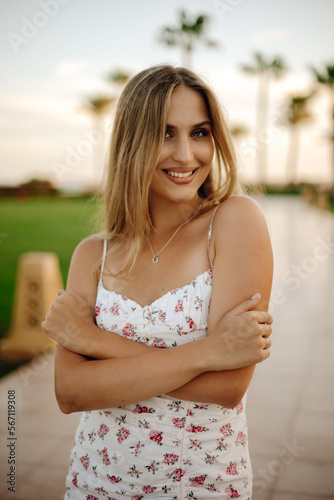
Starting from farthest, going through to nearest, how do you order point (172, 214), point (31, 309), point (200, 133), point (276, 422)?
point (31, 309), point (276, 422), point (172, 214), point (200, 133)

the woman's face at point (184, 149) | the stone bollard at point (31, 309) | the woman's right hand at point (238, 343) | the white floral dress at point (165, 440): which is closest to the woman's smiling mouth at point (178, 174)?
the woman's face at point (184, 149)

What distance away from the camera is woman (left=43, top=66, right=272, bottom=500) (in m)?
1.51

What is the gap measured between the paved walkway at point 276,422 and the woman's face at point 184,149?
1887 millimetres

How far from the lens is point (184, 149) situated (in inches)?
64.6

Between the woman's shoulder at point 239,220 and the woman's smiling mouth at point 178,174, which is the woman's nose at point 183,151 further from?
the woman's shoulder at point 239,220

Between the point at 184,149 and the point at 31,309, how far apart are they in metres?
3.86

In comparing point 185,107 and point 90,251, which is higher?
point 185,107

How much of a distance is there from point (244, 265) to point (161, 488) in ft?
2.26

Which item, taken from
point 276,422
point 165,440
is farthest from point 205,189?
point 276,422

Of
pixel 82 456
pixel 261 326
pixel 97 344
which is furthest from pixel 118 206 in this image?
pixel 82 456

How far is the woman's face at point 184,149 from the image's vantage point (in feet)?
5.42

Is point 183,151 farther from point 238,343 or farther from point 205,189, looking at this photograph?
point 238,343

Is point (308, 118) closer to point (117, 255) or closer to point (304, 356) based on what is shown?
point (304, 356)

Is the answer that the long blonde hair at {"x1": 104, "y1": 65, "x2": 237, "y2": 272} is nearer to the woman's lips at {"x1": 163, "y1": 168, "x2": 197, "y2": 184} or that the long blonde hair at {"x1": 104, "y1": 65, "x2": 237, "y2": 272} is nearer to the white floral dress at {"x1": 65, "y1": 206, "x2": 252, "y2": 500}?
the woman's lips at {"x1": 163, "y1": 168, "x2": 197, "y2": 184}
